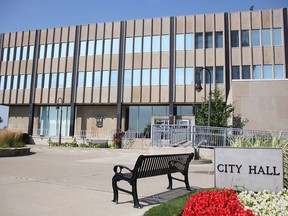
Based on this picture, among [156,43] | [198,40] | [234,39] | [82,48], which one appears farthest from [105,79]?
[234,39]

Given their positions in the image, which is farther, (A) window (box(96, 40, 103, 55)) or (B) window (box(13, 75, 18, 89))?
(B) window (box(13, 75, 18, 89))

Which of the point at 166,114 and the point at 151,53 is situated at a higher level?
the point at 151,53

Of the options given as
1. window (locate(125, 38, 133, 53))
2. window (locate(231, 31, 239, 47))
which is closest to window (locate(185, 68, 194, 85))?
window (locate(231, 31, 239, 47))

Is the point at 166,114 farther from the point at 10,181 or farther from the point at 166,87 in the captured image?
the point at 10,181

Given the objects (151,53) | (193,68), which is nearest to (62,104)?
(151,53)

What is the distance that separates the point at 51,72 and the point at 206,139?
2832 centimetres

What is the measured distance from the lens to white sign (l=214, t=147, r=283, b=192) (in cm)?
578

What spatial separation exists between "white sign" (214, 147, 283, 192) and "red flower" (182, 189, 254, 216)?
2229 millimetres

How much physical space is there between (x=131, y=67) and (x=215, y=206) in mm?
33026

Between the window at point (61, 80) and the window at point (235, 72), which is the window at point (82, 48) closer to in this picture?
the window at point (61, 80)

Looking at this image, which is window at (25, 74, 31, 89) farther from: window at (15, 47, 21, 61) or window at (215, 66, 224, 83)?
window at (215, 66, 224, 83)

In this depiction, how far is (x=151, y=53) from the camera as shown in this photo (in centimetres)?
3550

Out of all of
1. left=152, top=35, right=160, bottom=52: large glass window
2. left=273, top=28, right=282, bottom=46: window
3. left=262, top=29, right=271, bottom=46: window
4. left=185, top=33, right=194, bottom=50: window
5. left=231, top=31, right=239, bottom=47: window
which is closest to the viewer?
left=273, top=28, right=282, bottom=46: window

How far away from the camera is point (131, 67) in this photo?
3588 cm
